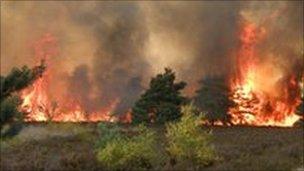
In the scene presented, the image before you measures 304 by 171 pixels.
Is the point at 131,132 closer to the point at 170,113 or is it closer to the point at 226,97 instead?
the point at 170,113

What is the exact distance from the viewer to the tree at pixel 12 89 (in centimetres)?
2712

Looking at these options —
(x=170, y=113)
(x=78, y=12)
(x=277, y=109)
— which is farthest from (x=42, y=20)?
(x=170, y=113)

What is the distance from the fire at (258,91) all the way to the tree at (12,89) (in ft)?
192

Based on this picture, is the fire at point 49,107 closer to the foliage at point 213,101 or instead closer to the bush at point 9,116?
the foliage at point 213,101

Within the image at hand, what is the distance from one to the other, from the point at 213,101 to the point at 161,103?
10.7m

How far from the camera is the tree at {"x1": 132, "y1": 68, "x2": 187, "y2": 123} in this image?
75000 millimetres

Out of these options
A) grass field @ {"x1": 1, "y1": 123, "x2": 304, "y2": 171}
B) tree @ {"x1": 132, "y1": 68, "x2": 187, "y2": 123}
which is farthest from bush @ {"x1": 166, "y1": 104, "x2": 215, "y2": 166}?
tree @ {"x1": 132, "y1": 68, "x2": 187, "y2": 123}

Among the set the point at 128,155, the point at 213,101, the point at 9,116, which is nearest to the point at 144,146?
the point at 128,155

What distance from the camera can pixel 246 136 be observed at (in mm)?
63812

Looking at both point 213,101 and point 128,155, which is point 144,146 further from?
point 213,101

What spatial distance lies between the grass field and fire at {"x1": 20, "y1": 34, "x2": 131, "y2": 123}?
24.1 m

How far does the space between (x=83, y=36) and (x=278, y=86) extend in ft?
109

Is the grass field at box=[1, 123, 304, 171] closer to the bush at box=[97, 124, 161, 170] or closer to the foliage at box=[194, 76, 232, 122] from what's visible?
the bush at box=[97, 124, 161, 170]

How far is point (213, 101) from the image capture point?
3371 inches
